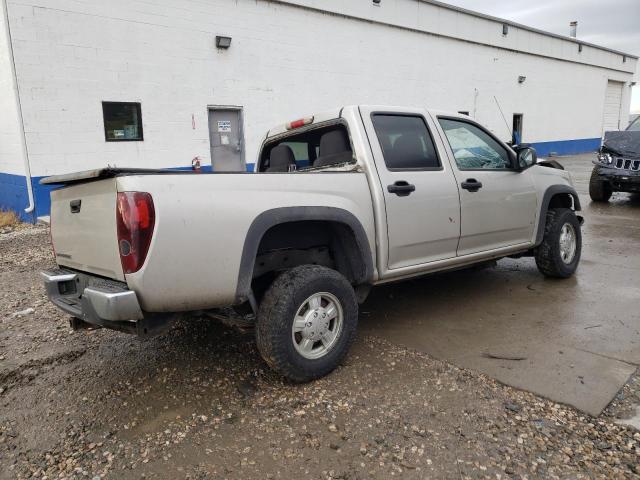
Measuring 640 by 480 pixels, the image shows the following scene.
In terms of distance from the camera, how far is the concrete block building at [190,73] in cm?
919

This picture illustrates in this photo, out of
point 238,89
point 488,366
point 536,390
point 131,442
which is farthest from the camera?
point 238,89

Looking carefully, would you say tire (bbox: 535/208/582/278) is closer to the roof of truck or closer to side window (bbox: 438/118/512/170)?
side window (bbox: 438/118/512/170)

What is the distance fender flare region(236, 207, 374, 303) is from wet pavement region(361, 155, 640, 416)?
2.67ft

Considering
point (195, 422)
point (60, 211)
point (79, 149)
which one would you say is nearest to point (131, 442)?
point (195, 422)

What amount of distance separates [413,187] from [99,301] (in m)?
2.28

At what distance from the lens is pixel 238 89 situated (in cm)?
1178

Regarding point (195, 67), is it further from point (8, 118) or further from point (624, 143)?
point (624, 143)

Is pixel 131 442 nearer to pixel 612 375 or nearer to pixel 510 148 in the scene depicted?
pixel 612 375

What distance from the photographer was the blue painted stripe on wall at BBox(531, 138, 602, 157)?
2356 centimetres

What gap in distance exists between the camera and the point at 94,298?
256 cm

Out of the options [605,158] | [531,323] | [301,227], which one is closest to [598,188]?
[605,158]

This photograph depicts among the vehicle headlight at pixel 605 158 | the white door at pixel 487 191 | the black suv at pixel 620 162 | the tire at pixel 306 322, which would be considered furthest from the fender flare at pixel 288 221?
the vehicle headlight at pixel 605 158

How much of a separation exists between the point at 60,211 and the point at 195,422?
1.61 m

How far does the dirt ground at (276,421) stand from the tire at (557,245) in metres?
2.30
